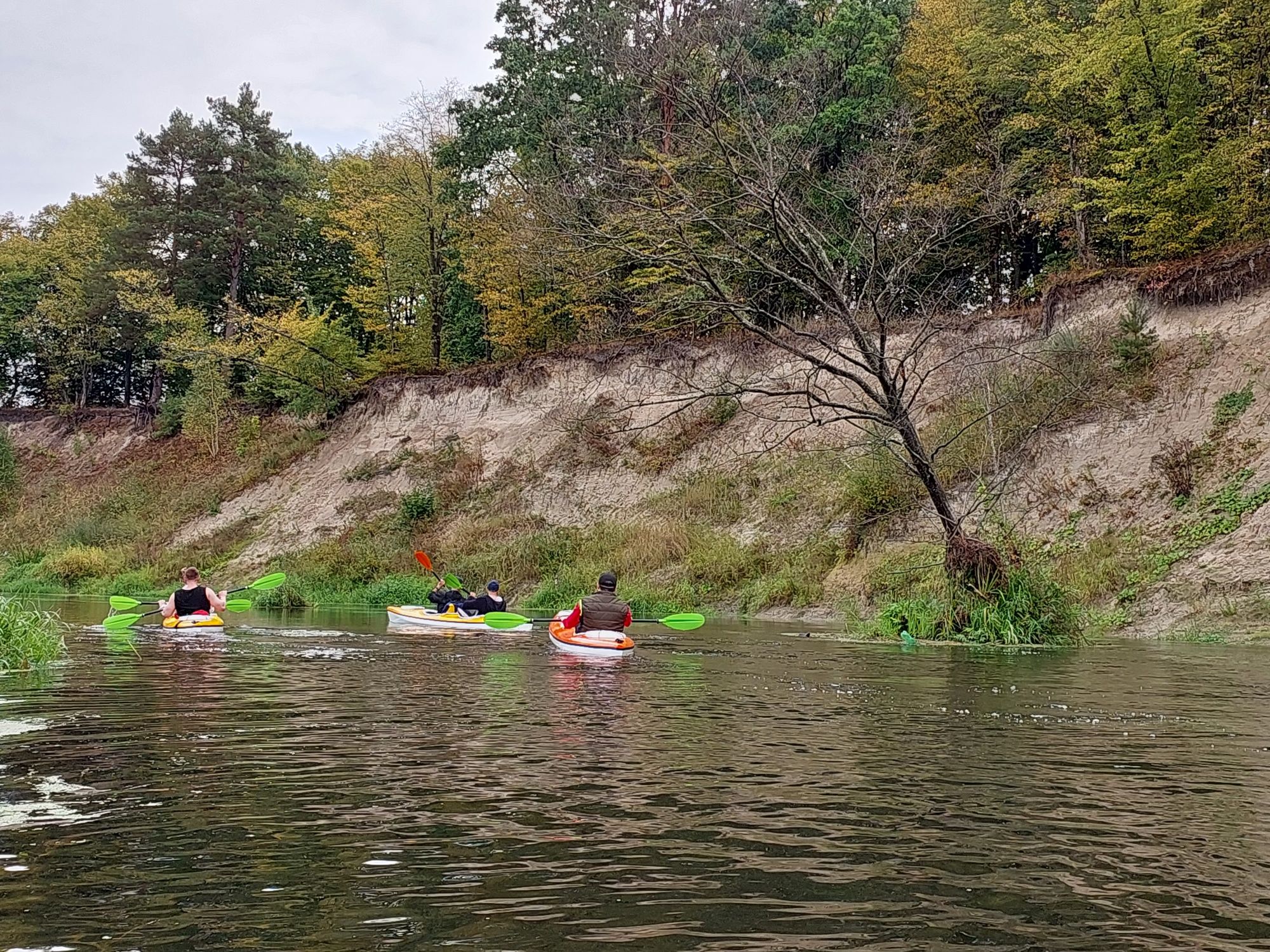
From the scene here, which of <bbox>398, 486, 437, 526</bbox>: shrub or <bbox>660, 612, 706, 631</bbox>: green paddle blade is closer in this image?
<bbox>660, 612, 706, 631</bbox>: green paddle blade

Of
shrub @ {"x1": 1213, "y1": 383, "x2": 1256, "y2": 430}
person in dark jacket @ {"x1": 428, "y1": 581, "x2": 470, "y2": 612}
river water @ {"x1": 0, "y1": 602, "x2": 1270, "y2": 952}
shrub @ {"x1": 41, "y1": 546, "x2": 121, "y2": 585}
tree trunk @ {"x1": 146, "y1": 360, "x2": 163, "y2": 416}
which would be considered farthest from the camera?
tree trunk @ {"x1": 146, "y1": 360, "x2": 163, "y2": 416}

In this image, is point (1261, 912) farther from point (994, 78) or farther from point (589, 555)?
point (994, 78)

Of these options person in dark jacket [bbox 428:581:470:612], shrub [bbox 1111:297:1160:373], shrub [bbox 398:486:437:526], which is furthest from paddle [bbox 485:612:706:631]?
shrub [bbox 398:486:437:526]

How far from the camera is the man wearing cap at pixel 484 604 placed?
21500mm

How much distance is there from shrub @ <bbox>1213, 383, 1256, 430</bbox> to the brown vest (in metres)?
16.6

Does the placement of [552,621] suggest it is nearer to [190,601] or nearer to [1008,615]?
[190,601]

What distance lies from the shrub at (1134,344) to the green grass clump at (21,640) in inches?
996

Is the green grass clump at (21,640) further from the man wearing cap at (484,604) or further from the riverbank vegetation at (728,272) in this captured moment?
the man wearing cap at (484,604)

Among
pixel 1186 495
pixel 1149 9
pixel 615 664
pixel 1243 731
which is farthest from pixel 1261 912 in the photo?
pixel 1149 9

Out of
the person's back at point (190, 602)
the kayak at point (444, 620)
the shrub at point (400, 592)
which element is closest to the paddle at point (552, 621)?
the kayak at point (444, 620)

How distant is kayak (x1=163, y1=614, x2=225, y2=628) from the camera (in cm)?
1927

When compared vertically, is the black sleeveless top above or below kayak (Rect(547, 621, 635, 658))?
above

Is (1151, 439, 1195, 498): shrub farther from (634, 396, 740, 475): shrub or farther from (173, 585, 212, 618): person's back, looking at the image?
(173, 585, 212, 618): person's back

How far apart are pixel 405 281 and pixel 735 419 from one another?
18979 millimetres
